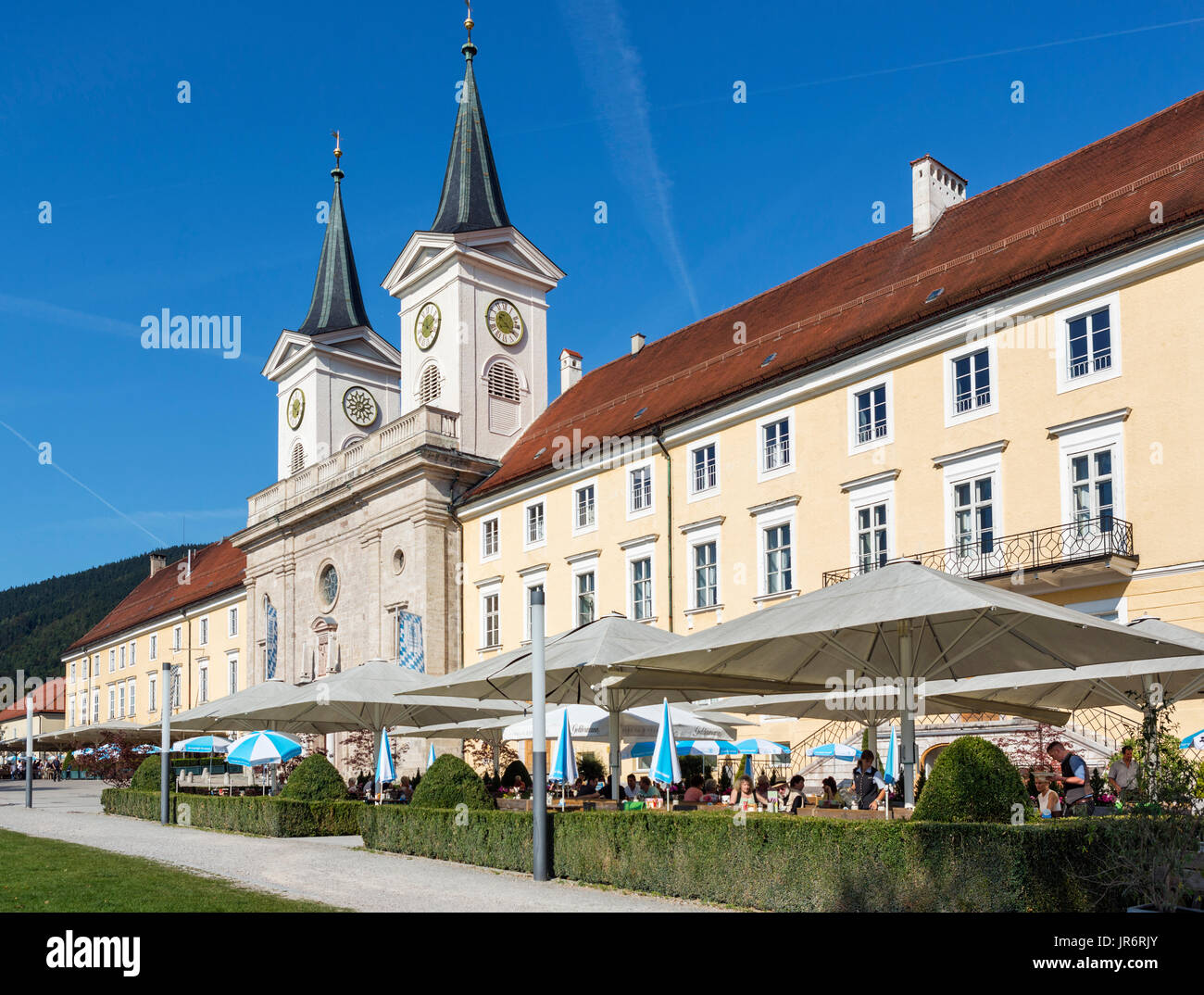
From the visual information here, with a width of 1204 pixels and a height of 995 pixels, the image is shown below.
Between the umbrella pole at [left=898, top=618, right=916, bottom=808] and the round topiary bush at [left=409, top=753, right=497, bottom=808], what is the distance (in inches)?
257

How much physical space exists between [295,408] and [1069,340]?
128 feet

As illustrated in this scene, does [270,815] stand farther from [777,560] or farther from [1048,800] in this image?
[1048,800]

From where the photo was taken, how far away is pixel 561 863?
14859 millimetres

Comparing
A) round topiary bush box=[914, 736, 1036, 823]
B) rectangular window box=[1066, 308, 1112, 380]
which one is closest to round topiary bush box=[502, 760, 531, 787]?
rectangular window box=[1066, 308, 1112, 380]

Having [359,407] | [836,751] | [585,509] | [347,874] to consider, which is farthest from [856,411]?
[359,407]

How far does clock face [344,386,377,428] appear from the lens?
54.9 meters

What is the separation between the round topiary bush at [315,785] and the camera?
23.5 metres

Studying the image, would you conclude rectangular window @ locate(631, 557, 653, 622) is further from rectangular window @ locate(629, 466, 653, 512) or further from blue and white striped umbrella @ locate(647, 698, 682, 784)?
blue and white striped umbrella @ locate(647, 698, 682, 784)

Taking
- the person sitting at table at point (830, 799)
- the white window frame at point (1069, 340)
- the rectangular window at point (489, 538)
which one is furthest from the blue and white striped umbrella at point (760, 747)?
the rectangular window at point (489, 538)

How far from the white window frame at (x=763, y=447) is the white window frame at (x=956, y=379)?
182 inches

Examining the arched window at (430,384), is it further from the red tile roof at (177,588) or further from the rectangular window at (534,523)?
the red tile roof at (177,588)

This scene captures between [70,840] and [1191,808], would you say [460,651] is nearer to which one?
[70,840]
